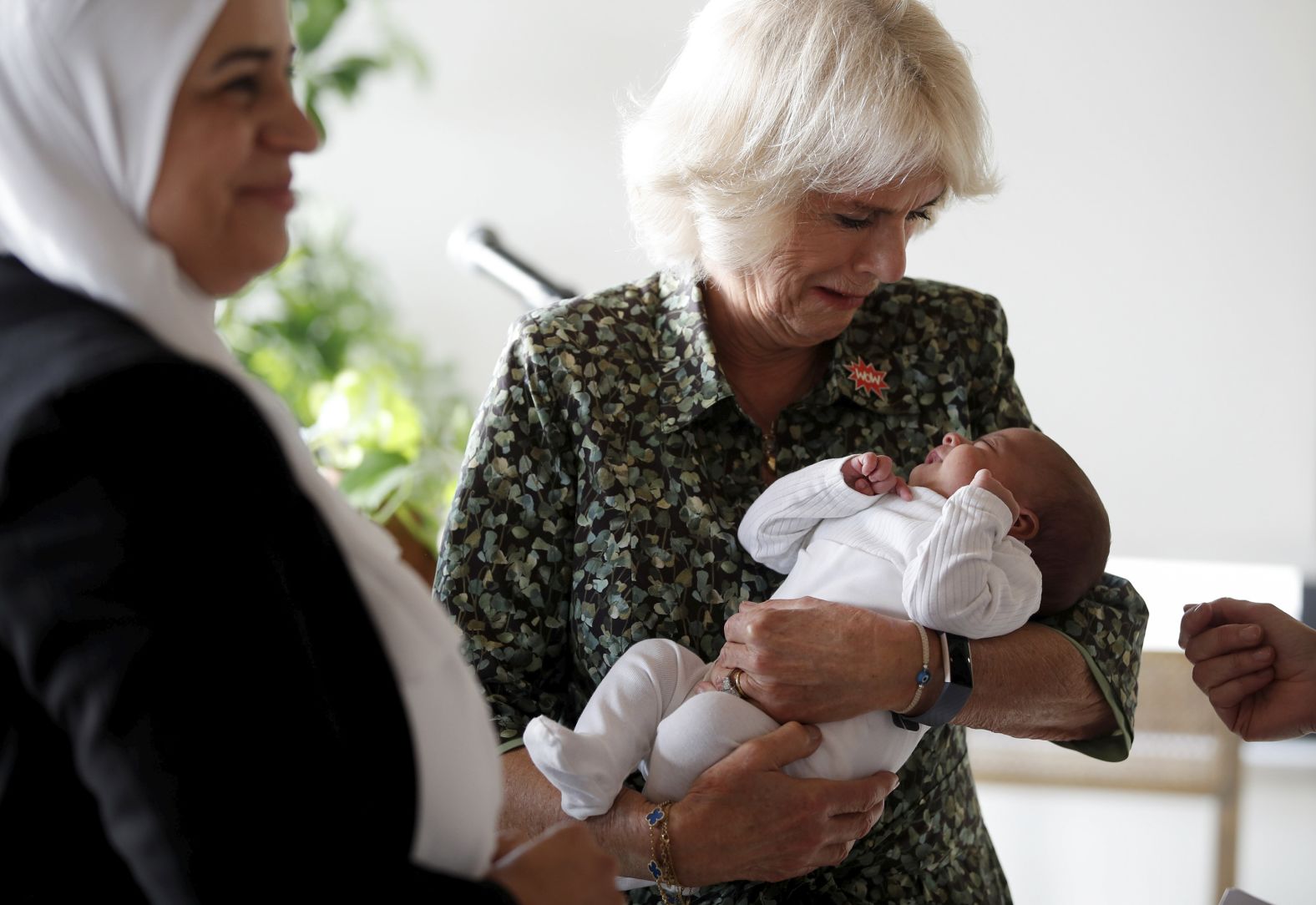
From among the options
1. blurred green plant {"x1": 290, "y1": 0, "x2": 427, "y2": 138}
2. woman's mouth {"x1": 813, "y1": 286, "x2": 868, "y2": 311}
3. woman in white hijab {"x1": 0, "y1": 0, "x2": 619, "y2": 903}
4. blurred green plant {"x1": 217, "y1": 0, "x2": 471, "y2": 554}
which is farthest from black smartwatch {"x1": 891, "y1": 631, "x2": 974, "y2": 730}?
blurred green plant {"x1": 290, "y1": 0, "x2": 427, "y2": 138}

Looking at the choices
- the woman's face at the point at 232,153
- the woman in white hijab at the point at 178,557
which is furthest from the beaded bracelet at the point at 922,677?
the woman's face at the point at 232,153

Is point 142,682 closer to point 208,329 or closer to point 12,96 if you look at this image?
point 208,329

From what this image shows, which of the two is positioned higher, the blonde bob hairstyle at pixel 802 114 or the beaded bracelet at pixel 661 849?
the blonde bob hairstyle at pixel 802 114

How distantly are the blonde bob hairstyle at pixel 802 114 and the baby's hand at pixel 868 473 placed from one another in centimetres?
29

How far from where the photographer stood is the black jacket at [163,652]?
2.13 ft

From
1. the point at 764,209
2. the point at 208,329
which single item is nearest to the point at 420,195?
the point at 764,209

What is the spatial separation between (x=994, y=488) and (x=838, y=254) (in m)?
0.36

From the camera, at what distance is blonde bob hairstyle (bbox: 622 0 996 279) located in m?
1.49

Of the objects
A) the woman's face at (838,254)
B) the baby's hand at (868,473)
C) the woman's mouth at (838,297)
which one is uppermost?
the woman's face at (838,254)

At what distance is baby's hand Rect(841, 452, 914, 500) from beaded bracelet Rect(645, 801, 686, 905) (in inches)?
17.7

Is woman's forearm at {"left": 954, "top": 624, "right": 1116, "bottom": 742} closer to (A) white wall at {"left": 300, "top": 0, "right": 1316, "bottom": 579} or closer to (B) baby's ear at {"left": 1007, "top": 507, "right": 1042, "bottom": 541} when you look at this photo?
(B) baby's ear at {"left": 1007, "top": 507, "right": 1042, "bottom": 541}

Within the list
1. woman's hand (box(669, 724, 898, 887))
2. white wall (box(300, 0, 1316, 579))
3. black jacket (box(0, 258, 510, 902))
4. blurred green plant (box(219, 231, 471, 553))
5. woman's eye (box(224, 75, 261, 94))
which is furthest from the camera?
white wall (box(300, 0, 1316, 579))

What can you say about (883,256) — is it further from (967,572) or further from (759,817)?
(759,817)

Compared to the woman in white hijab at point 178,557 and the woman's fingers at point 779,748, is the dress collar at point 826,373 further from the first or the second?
the woman in white hijab at point 178,557
